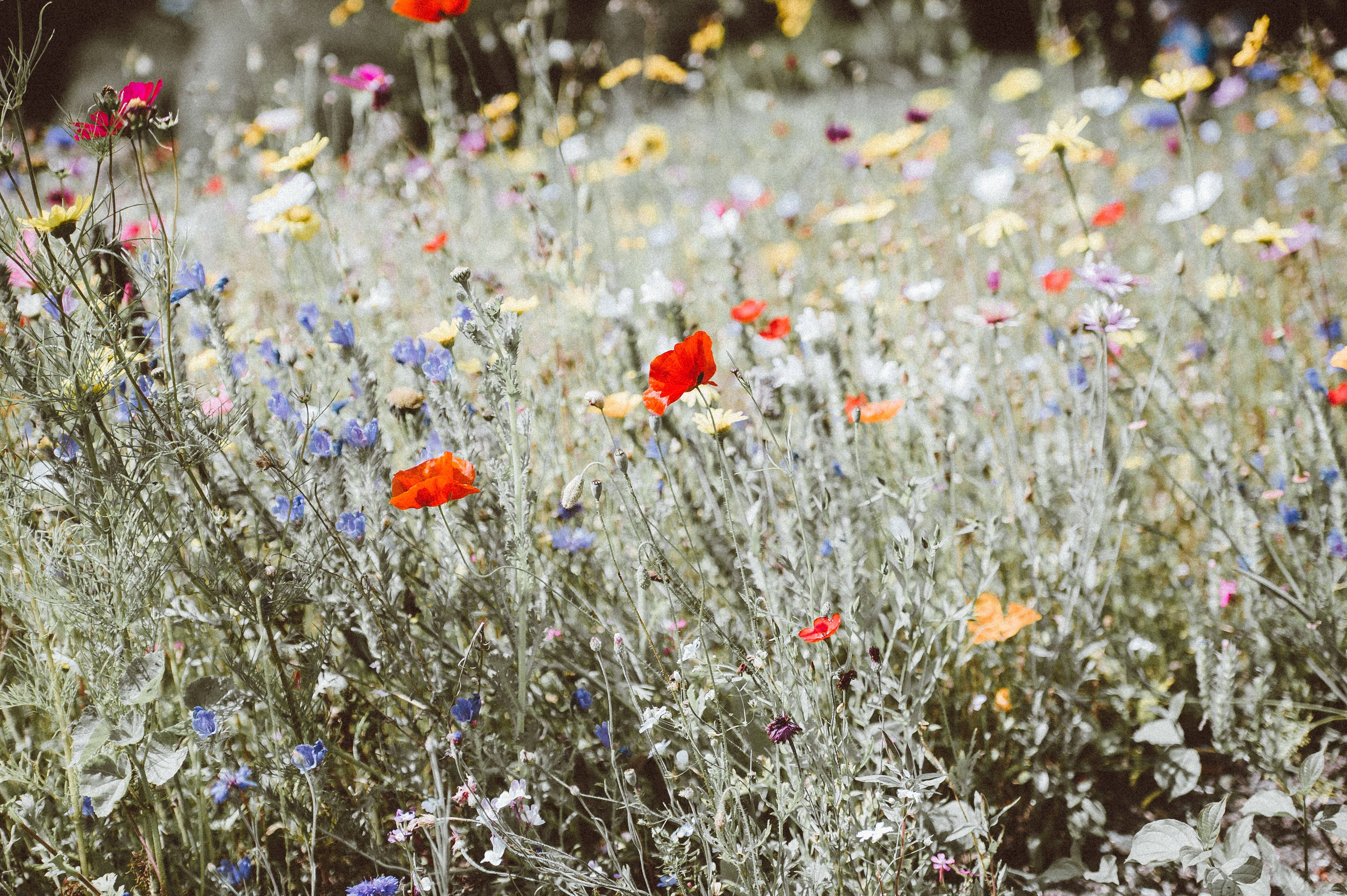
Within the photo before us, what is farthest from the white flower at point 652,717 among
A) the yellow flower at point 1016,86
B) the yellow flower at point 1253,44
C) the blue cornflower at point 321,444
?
the yellow flower at point 1016,86

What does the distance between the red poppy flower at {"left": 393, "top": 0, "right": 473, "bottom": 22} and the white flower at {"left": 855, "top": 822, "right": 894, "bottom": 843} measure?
4.43 ft

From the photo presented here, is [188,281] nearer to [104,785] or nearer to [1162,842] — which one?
[104,785]

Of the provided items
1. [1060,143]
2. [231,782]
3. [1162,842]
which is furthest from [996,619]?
[231,782]

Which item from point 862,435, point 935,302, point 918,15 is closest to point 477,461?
point 862,435

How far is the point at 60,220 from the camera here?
104 centimetres

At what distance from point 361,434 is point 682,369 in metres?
0.46

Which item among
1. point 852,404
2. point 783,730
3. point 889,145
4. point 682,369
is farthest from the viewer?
point 889,145

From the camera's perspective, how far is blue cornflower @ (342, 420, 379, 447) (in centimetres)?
115

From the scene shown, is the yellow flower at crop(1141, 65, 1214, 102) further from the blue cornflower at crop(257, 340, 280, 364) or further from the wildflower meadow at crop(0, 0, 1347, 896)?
the blue cornflower at crop(257, 340, 280, 364)

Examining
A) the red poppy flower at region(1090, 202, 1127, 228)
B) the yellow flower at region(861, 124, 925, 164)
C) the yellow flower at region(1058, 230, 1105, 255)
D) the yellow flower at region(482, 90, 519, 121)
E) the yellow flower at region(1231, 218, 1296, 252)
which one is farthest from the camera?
the yellow flower at region(482, 90, 519, 121)

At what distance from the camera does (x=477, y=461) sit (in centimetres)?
129

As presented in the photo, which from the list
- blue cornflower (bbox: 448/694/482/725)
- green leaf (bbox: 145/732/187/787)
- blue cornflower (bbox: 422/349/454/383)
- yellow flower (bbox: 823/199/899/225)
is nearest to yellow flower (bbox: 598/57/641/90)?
yellow flower (bbox: 823/199/899/225)

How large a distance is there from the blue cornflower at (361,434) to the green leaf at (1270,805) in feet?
4.18

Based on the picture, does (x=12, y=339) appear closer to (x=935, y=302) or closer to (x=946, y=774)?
(x=946, y=774)
